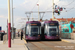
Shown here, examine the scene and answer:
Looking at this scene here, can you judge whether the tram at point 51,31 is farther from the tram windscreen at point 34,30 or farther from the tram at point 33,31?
the tram windscreen at point 34,30

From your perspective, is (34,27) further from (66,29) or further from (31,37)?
(66,29)

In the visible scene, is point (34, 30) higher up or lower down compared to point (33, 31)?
higher up

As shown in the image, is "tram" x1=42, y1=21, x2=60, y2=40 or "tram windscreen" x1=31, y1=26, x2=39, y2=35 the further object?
"tram" x1=42, y1=21, x2=60, y2=40

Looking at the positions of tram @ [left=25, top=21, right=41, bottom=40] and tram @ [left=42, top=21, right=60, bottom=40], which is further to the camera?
tram @ [left=42, top=21, right=60, bottom=40]

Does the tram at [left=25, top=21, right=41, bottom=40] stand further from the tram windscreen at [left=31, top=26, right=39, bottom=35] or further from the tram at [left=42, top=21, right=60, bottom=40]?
the tram at [left=42, top=21, right=60, bottom=40]

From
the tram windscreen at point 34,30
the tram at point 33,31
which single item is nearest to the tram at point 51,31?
the tram at point 33,31

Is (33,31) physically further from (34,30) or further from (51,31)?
(51,31)

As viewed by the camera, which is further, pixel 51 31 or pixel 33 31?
pixel 51 31

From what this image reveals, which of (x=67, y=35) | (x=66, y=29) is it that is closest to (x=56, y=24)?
(x=67, y=35)

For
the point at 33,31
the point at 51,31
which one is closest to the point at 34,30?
the point at 33,31

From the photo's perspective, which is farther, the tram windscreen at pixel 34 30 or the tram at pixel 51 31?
the tram at pixel 51 31

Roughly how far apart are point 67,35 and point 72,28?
95.9 inches

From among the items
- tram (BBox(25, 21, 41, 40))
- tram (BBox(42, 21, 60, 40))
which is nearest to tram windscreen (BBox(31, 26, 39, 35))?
tram (BBox(25, 21, 41, 40))

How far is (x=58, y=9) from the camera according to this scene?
4234 cm
